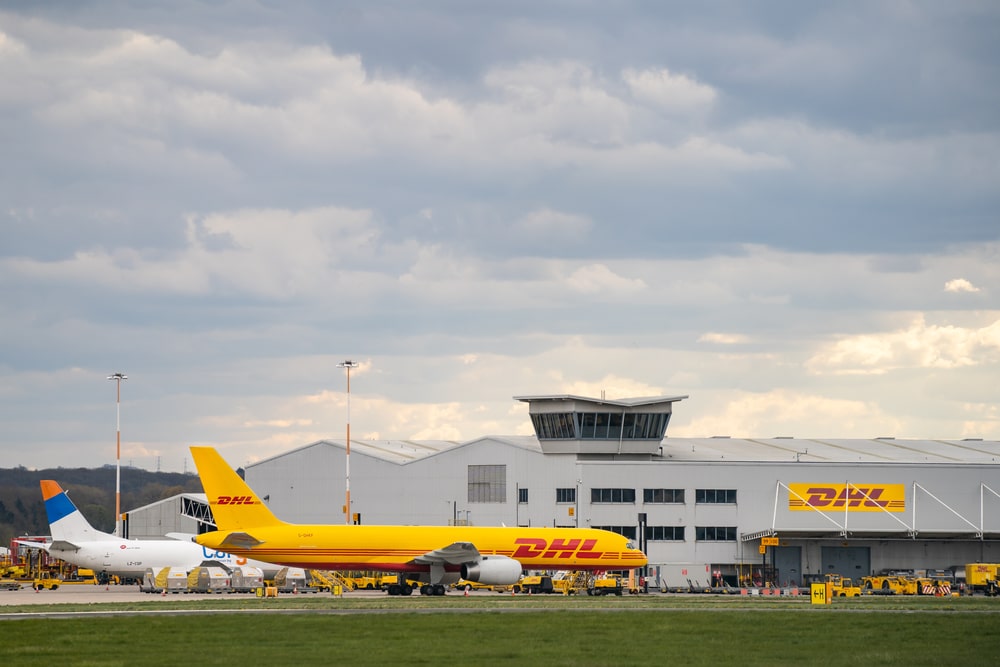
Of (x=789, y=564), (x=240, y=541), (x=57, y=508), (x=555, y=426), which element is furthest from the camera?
(x=555, y=426)

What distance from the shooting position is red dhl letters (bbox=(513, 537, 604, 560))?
83.9m

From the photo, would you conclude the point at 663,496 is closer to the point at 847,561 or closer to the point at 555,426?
the point at 555,426

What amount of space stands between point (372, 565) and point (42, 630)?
3340cm

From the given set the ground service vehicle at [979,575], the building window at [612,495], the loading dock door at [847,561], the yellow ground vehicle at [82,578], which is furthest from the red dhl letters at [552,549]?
the yellow ground vehicle at [82,578]

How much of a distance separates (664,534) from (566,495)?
27.5 ft

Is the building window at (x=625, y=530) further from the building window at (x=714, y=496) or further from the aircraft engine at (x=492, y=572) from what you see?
the aircraft engine at (x=492, y=572)

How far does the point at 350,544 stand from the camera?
79375 millimetres

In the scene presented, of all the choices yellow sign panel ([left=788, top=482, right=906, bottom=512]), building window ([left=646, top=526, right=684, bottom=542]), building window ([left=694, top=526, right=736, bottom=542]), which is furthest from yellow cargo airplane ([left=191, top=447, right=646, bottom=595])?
yellow sign panel ([left=788, top=482, right=906, bottom=512])

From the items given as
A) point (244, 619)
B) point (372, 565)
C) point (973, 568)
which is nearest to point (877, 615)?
point (244, 619)

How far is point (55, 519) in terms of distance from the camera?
97.6 metres

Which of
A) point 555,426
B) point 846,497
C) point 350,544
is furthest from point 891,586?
point 350,544

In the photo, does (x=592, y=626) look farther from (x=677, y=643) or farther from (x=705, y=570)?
(x=705, y=570)

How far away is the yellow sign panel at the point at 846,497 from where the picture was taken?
357 feet

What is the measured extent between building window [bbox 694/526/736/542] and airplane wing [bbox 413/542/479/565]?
31.9 m
